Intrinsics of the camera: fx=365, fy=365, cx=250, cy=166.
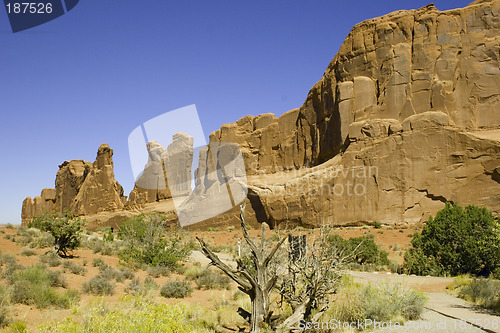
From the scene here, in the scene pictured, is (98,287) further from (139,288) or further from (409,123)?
(409,123)

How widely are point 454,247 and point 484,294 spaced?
752cm

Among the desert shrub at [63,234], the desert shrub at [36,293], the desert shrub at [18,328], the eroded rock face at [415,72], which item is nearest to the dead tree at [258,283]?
the desert shrub at [18,328]

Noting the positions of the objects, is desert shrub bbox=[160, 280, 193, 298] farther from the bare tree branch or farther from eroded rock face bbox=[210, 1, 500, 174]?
eroded rock face bbox=[210, 1, 500, 174]

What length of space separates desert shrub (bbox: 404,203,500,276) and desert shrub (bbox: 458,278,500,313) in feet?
16.6

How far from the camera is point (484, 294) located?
10164mm

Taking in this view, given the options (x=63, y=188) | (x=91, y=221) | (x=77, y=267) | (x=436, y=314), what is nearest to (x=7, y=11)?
(x=77, y=267)

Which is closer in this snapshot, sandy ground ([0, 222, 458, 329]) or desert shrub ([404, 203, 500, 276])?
sandy ground ([0, 222, 458, 329])

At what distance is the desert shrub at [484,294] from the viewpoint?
963 cm

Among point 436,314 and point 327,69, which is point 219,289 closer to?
point 436,314

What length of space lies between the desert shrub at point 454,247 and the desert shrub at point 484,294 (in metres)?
5.05

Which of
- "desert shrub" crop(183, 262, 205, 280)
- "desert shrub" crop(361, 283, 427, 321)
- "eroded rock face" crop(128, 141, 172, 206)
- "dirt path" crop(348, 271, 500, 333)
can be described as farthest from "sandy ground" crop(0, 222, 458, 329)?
"eroded rock face" crop(128, 141, 172, 206)

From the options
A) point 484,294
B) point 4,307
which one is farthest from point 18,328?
point 484,294

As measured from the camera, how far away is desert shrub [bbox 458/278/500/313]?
9633mm

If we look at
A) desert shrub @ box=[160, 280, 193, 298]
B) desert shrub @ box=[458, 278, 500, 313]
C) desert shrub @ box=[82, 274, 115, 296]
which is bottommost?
desert shrub @ box=[458, 278, 500, 313]
